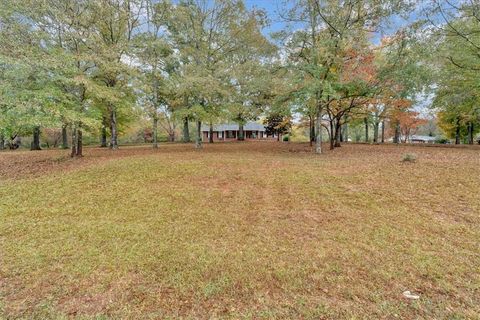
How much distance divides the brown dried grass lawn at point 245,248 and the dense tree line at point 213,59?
4.60 m

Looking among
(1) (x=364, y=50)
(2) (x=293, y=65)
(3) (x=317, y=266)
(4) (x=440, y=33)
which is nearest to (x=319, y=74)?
(2) (x=293, y=65)

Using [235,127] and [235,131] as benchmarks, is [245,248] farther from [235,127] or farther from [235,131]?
[235,131]

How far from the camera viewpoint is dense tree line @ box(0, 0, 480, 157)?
8.59 meters

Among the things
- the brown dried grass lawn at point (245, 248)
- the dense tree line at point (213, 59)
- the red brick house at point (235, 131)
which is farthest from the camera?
the red brick house at point (235, 131)

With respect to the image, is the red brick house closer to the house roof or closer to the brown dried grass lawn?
the house roof

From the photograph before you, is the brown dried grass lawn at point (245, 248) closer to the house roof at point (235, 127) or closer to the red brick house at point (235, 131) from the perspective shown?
the house roof at point (235, 127)

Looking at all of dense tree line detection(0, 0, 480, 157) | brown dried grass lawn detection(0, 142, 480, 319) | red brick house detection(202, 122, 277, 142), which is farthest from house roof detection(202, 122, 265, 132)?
brown dried grass lawn detection(0, 142, 480, 319)

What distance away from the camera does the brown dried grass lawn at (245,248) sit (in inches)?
97.6

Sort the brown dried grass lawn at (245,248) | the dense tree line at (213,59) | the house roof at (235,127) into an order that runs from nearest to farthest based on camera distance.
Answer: the brown dried grass lawn at (245,248), the dense tree line at (213,59), the house roof at (235,127)

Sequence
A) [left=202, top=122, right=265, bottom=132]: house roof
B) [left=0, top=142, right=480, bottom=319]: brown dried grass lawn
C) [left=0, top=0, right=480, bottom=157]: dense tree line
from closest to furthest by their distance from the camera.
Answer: [left=0, top=142, right=480, bottom=319]: brown dried grass lawn → [left=0, top=0, right=480, bottom=157]: dense tree line → [left=202, top=122, right=265, bottom=132]: house roof

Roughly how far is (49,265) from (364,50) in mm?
14637

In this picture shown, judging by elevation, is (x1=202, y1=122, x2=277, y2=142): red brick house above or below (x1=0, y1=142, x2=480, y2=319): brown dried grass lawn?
above

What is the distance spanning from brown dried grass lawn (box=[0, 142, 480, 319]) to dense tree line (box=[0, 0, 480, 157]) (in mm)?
4603

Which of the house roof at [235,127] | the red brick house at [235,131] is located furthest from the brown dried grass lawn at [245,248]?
the red brick house at [235,131]
